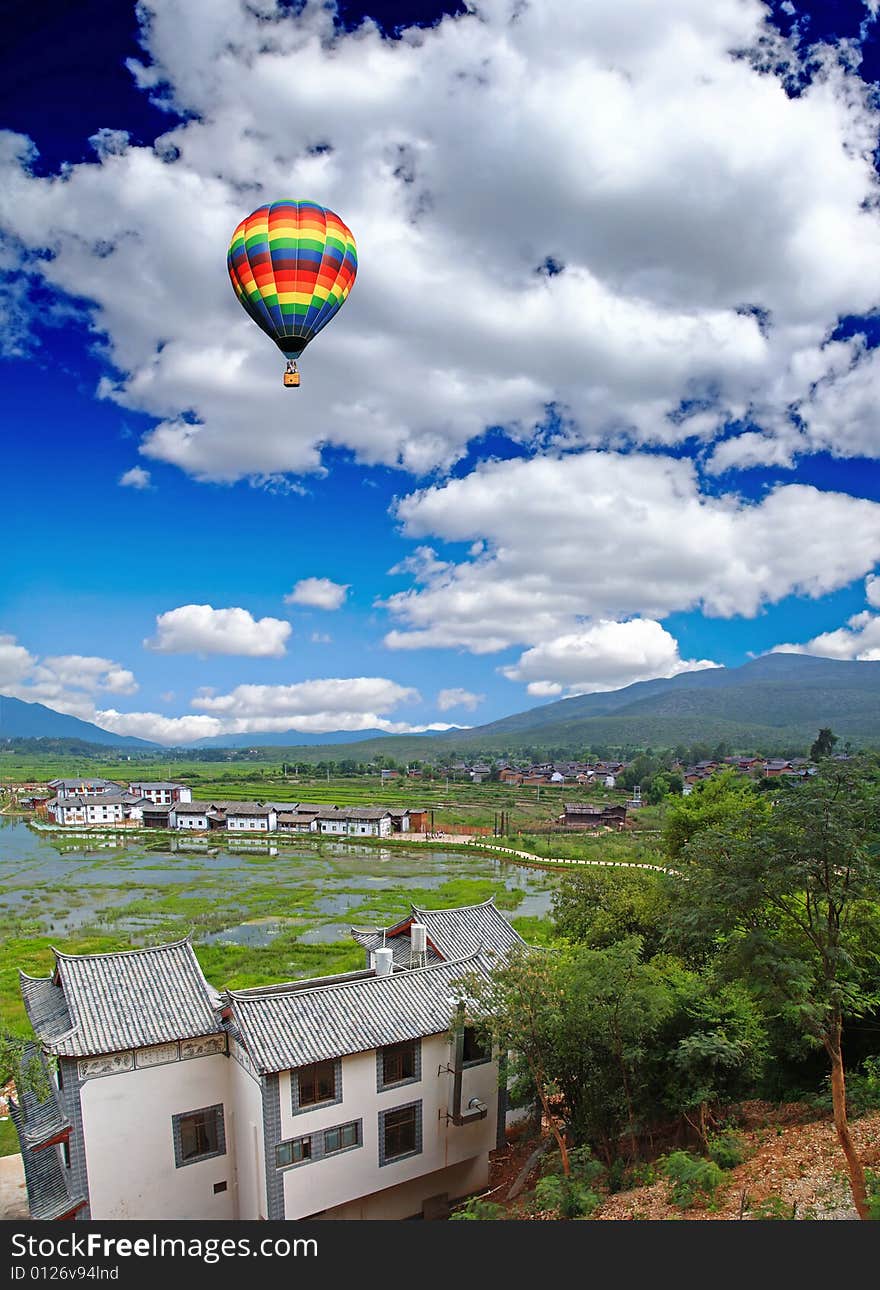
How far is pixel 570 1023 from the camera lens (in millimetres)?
11891

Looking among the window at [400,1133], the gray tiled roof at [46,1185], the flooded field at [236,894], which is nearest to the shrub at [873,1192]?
the window at [400,1133]

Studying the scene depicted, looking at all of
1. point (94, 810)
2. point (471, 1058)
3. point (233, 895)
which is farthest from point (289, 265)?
point (94, 810)

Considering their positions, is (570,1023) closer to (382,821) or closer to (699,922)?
(699,922)

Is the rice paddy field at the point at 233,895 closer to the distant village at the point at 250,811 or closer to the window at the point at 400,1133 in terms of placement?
the distant village at the point at 250,811

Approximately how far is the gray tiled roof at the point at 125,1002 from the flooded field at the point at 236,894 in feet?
42.9

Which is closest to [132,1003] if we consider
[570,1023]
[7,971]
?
[570,1023]

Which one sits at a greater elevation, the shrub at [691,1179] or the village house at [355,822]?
the shrub at [691,1179]

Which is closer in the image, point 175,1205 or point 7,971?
point 175,1205

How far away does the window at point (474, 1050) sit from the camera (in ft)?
43.6

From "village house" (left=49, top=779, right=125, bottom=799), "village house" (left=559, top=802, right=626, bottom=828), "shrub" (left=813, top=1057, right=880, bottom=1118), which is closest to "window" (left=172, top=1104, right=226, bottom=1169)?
"shrub" (left=813, top=1057, right=880, bottom=1118)

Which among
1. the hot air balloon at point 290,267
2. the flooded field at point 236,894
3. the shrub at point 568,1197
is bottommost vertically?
the flooded field at point 236,894

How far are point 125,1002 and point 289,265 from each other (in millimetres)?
13892
